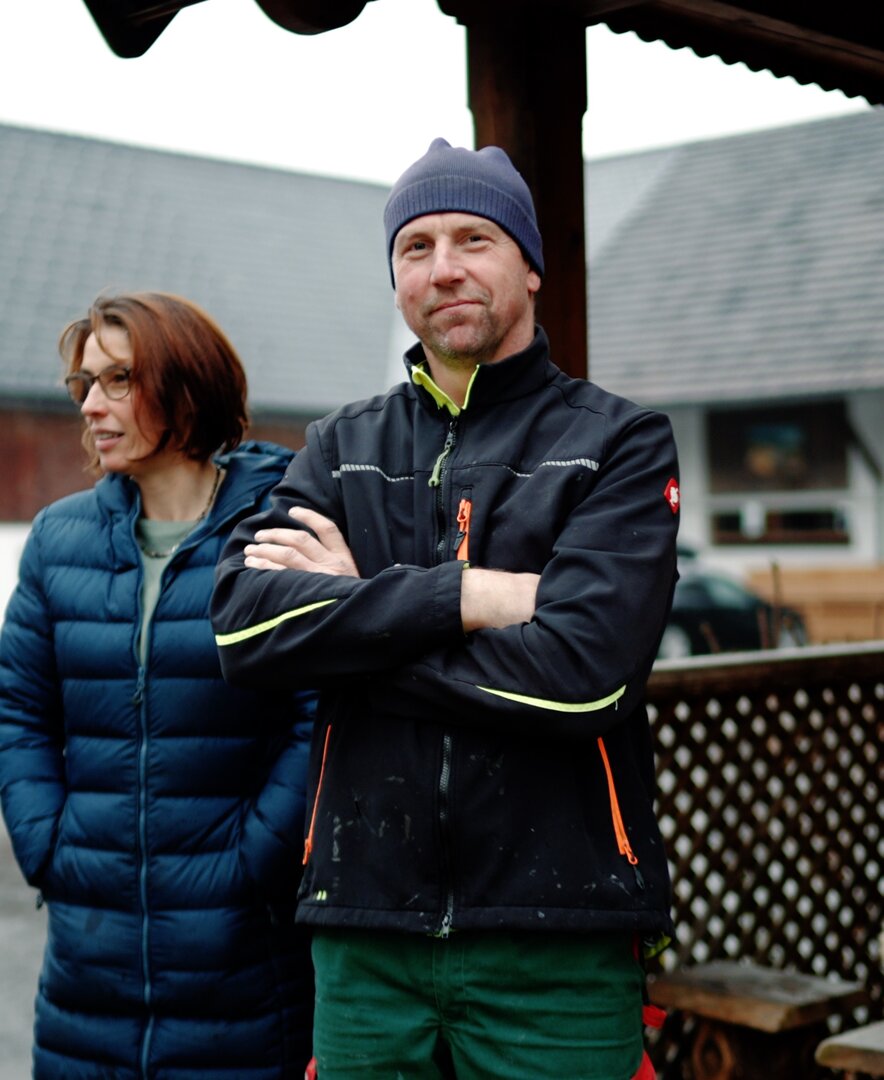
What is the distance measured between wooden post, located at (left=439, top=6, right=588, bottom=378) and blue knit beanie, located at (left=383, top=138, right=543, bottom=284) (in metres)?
0.52

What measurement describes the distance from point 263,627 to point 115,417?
0.67m

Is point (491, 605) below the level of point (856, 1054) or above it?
above

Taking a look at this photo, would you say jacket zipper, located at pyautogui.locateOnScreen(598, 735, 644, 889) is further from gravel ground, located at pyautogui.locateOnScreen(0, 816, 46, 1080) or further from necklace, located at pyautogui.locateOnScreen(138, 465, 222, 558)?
gravel ground, located at pyautogui.locateOnScreen(0, 816, 46, 1080)

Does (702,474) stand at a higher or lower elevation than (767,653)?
higher

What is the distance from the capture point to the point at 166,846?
251cm

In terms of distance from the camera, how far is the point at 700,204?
79.0 feet

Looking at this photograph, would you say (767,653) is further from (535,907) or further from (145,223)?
(145,223)

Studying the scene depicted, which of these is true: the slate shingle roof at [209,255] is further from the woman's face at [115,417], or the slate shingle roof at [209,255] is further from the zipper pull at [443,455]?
the zipper pull at [443,455]

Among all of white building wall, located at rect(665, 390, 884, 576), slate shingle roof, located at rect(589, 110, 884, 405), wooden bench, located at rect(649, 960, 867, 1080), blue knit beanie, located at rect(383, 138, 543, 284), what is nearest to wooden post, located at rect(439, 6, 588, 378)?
blue knit beanie, located at rect(383, 138, 543, 284)

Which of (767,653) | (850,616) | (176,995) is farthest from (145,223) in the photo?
(176,995)

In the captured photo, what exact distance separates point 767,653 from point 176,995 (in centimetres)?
289

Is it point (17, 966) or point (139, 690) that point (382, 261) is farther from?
point (139, 690)

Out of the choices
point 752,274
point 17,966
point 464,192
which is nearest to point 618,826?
point 464,192

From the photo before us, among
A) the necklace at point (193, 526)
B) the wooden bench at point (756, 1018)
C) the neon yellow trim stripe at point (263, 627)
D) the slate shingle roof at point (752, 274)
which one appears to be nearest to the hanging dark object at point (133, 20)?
the necklace at point (193, 526)
